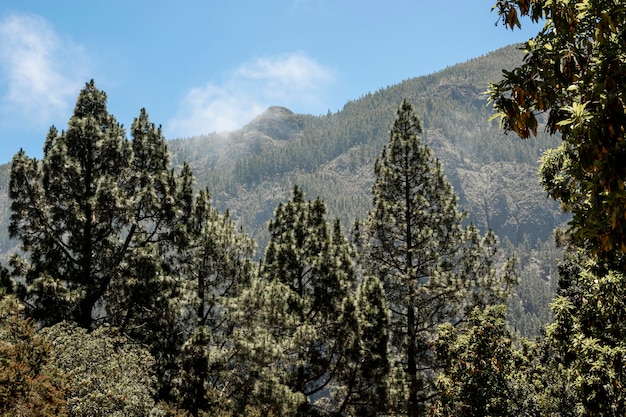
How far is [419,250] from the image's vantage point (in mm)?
22250

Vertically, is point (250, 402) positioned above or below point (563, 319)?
below

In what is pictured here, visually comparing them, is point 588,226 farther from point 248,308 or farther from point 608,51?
point 248,308

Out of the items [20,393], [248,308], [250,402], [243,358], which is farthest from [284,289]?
[20,393]

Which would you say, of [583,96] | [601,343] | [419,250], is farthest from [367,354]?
[583,96]

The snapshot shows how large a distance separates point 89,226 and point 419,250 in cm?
1444

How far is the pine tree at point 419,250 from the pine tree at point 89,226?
991 centimetres

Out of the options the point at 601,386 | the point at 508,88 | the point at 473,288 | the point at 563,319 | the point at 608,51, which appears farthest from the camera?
the point at 473,288

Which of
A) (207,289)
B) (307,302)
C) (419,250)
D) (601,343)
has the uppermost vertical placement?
(419,250)

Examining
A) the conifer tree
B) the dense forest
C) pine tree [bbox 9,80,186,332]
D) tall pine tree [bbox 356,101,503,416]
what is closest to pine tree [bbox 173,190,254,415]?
the dense forest

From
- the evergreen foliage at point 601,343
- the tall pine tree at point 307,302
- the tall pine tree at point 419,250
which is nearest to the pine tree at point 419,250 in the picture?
the tall pine tree at point 419,250

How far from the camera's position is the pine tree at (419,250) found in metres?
21.7

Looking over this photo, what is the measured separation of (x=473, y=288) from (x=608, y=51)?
18.2 meters

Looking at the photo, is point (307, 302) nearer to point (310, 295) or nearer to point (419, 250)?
point (310, 295)

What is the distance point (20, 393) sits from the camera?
1023 cm
